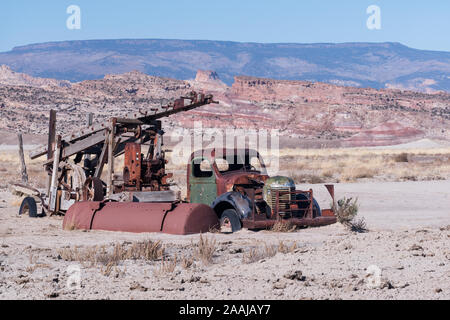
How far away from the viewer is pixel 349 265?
9.86 m

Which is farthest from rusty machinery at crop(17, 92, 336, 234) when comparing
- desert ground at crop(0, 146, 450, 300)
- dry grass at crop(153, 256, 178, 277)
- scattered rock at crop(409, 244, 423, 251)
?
dry grass at crop(153, 256, 178, 277)

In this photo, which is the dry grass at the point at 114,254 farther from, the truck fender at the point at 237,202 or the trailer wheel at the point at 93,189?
the trailer wheel at the point at 93,189

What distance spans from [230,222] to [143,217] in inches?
64.4

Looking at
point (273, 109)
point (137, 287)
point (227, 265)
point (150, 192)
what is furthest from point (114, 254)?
point (273, 109)

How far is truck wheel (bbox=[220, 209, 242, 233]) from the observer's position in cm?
1384

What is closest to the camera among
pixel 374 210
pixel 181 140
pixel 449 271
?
pixel 449 271

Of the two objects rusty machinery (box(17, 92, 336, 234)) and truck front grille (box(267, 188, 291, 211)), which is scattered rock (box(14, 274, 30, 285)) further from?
truck front grille (box(267, 188, 291, 211))

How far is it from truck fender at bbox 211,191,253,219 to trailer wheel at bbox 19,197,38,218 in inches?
210

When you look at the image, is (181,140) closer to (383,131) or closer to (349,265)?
(383,131)

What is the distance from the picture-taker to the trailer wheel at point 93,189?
16016 millimetres

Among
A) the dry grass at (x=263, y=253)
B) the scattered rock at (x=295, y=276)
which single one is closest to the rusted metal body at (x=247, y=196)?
the dry grass at (x=263, y=253)

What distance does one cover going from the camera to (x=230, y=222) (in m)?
13.9

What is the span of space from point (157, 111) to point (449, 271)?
8.86m

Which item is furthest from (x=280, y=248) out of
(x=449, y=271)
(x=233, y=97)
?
(x=233, y=97)
